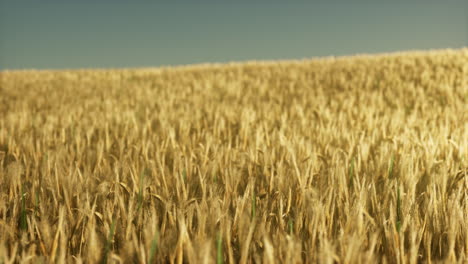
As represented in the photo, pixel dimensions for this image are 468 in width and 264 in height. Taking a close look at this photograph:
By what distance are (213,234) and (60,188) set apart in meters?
0.85

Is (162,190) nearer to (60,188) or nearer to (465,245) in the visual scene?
(60,188)

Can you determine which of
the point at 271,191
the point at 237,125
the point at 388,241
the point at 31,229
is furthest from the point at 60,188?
the point at 237,125

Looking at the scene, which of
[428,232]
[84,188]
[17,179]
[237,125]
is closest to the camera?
[428,232]

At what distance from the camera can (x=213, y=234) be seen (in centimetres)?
97

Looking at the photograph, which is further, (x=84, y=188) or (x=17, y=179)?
(x=17, y=179)

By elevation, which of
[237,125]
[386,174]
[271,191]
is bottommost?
[271,191]

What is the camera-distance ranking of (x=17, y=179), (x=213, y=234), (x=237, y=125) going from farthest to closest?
(x=237, y=125), (x=17, y=179), (x=213, y=234)

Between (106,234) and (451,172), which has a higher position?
(451,172)

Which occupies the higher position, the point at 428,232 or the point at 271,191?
the point at 271,191

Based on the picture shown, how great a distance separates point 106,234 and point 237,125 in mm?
2206

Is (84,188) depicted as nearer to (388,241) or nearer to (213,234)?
(213,234)

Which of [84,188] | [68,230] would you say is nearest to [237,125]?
[84,188]

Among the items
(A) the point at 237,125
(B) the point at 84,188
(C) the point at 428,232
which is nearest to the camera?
(C) the point at 428,232

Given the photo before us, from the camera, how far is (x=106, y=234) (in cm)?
107
